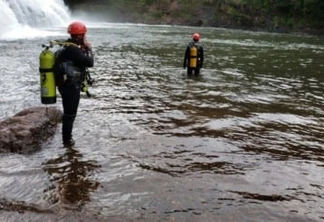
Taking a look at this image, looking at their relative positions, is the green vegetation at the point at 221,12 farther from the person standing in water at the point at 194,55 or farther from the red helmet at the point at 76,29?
the red helmet at the point at 76,29

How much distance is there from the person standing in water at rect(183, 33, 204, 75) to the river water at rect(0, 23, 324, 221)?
0.74 m

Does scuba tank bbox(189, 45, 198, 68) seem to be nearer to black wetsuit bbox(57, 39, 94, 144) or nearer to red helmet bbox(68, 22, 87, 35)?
black wetsuit bbox(57, 39, 94, 144)

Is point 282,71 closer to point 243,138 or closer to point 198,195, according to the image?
point 243,138

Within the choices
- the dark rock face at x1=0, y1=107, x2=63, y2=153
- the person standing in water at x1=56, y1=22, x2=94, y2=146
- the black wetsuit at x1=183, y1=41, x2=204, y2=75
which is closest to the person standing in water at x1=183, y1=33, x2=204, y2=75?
the black wetsuit at x1=183, y1=41, x2=204, y2=75

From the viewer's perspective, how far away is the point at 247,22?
169ft

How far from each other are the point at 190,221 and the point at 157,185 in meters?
1.11

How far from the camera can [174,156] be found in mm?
7410

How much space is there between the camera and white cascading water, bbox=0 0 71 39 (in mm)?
29734

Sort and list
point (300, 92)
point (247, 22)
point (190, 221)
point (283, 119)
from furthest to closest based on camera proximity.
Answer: point (247, 22)
point (300, 92)
point (283, 119)
point (190, 221)

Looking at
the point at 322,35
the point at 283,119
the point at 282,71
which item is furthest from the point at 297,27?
the point at 283,119

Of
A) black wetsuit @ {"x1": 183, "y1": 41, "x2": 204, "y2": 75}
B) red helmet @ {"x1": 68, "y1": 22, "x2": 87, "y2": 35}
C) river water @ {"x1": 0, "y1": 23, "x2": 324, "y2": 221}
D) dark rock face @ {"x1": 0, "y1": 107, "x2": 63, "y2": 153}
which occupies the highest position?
red helmet @ {"x1": 68, "y1": 22, "x2": 87, "y2": 35}

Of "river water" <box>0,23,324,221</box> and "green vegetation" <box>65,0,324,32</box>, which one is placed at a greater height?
"green vegetation" <box>65,0,324,32</box>

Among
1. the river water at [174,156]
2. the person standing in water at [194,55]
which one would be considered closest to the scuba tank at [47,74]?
the river water at [174,156]

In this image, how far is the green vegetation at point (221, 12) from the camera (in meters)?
49.1
